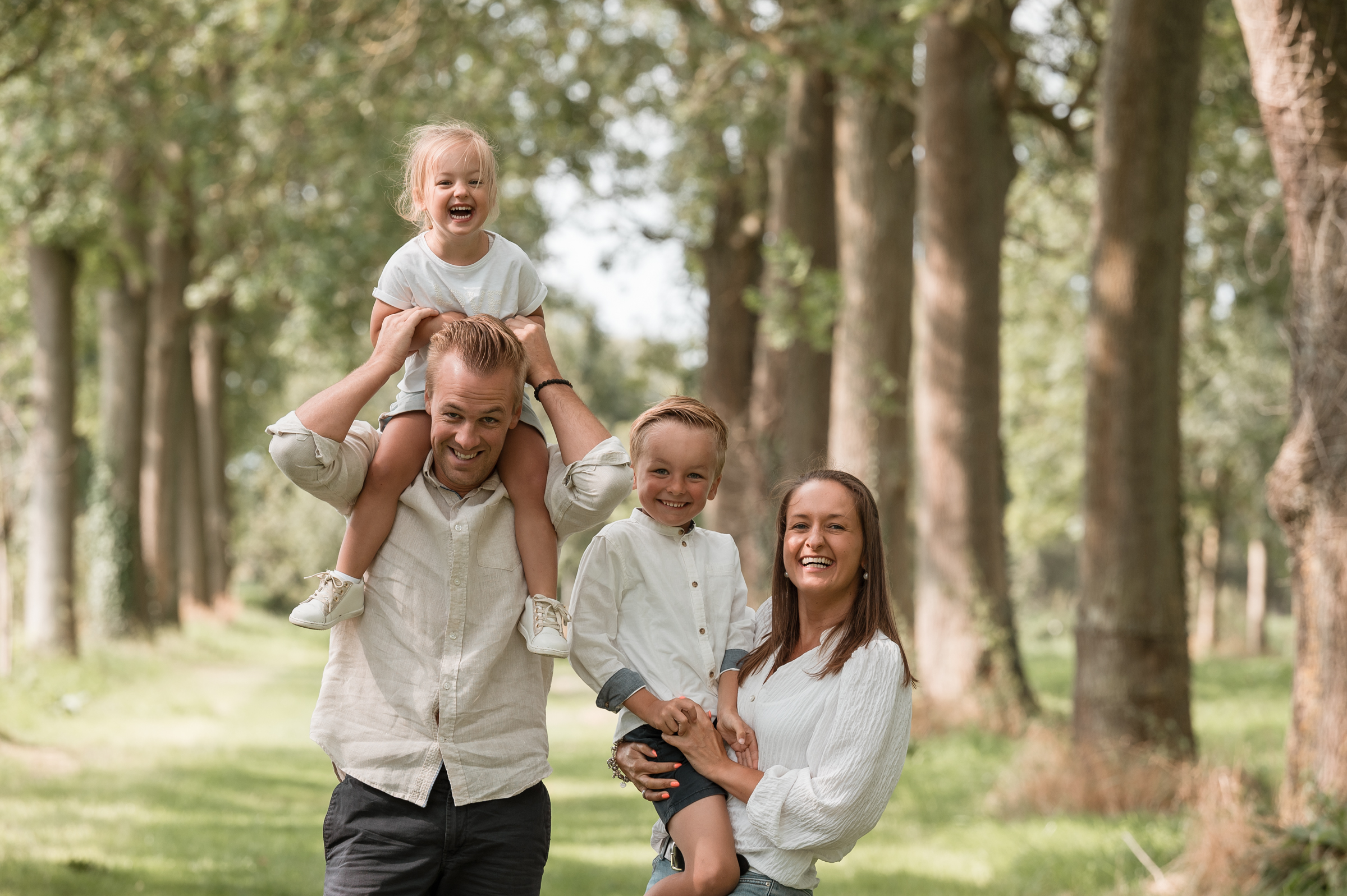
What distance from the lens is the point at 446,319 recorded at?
312 cm

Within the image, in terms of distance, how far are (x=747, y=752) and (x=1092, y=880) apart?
508 centimetres

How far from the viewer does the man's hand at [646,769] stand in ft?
9.68

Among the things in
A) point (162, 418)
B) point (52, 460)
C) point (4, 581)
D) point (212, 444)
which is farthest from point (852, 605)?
point (212, 444)

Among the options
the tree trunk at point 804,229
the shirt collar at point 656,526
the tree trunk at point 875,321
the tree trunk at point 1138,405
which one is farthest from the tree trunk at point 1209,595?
the shirt collar at point 656,526

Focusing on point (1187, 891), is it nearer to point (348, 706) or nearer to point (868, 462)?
point (348, 706)

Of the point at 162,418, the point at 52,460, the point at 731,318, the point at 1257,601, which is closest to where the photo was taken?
the point at 52,460

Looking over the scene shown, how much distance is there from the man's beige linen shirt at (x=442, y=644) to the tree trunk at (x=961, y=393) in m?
10.5

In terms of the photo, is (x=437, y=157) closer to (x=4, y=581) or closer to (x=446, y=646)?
(x=446, y=646)

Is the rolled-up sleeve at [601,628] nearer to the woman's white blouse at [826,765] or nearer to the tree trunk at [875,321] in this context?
the woman's white blouse at [826,765]

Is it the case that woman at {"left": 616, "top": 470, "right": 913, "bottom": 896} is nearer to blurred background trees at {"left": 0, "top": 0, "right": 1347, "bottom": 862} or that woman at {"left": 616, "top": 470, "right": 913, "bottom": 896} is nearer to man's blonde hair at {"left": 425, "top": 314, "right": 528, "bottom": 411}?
man's blonde hair at {"left": 425, "top": 314, "right": 528, "bottom": 411}

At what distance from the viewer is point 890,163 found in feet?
47.3

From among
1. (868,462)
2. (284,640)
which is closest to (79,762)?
(868,462)

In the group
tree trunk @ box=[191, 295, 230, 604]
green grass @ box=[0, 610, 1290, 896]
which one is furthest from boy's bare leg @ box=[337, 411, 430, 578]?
tree trunk @ box=[191, 295, 230, 604]

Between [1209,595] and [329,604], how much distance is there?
30899 millimetres
